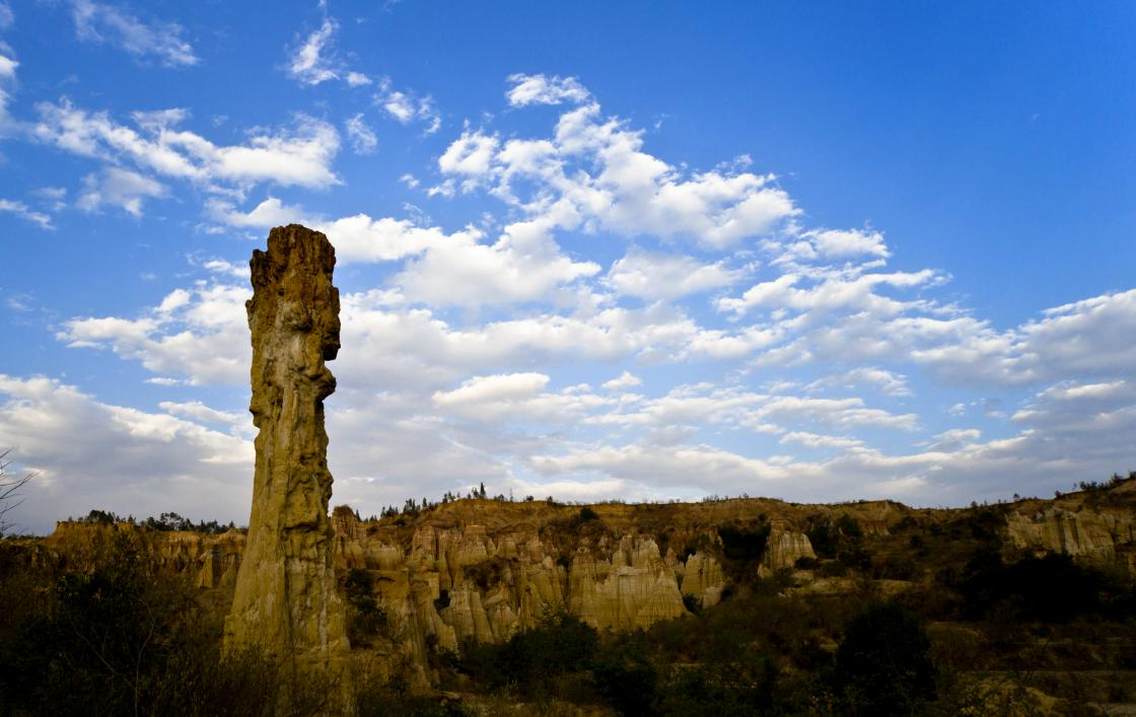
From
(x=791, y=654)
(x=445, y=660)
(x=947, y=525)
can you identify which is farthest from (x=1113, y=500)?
(x=445, y=660)

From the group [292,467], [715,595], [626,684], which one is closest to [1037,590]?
[715,595]

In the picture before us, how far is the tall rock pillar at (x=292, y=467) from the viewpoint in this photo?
1354 cm

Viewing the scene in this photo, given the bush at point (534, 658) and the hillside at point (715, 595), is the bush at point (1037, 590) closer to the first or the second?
the hillside at point (715, 595)

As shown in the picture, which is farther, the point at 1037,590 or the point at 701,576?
the point at 701,576

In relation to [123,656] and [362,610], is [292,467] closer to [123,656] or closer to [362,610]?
[123,656]

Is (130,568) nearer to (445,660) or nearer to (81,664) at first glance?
(81,664)

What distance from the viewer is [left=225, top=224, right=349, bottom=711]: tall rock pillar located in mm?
13539

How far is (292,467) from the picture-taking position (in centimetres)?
1436

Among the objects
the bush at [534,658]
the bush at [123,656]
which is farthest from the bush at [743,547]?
the bush at [123,656]

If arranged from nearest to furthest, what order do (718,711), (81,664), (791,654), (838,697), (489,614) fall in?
(81,664) → (718,711) → (838,697) → (791,654) → (489,614)

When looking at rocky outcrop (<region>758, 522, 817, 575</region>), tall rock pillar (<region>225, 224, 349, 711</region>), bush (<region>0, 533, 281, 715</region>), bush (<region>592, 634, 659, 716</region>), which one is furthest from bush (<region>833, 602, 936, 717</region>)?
rocky outcrop (<region>758, 522, 817, 575</region>)

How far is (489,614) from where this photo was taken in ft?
139

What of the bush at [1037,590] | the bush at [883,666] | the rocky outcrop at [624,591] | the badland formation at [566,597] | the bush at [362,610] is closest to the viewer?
the badland formation at [566,597]

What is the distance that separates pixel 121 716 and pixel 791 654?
31.9 metres
